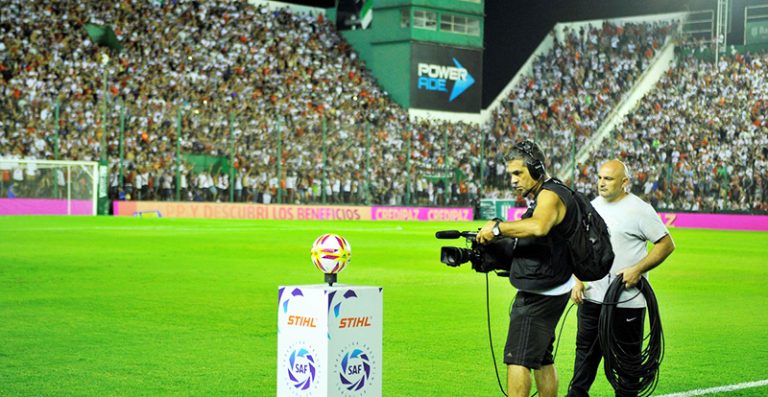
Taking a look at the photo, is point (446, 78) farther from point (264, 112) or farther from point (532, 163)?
point (532, 163)

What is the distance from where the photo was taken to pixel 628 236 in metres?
8.24

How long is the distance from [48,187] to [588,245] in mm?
38214

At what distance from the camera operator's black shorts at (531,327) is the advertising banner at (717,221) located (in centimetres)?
3986

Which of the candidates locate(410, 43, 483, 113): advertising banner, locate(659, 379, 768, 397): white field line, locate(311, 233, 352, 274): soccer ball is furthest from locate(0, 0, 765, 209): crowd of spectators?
locate(311, 233, 352, 274): soccer ball

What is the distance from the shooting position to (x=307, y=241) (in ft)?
99.4

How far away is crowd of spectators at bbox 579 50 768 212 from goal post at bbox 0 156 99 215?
73.8 feet

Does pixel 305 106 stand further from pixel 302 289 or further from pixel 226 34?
pixel 302 289

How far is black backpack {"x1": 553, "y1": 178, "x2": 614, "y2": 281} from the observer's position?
6861 millimetres

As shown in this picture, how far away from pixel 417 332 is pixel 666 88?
153 ft

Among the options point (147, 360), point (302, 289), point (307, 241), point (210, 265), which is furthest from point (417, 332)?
point (307, 241)

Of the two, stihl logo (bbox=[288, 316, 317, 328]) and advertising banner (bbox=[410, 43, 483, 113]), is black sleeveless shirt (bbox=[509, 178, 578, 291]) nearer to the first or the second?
stihl logo (bbox=[288, 316, 317, 328])

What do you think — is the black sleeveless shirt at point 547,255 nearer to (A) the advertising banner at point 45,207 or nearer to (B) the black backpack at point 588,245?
(B) the black backpack at point 588,245

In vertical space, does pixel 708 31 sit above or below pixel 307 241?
above

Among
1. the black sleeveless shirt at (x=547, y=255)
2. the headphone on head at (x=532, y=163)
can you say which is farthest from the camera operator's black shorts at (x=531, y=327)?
the headphone on head at (x=532, y=163)
